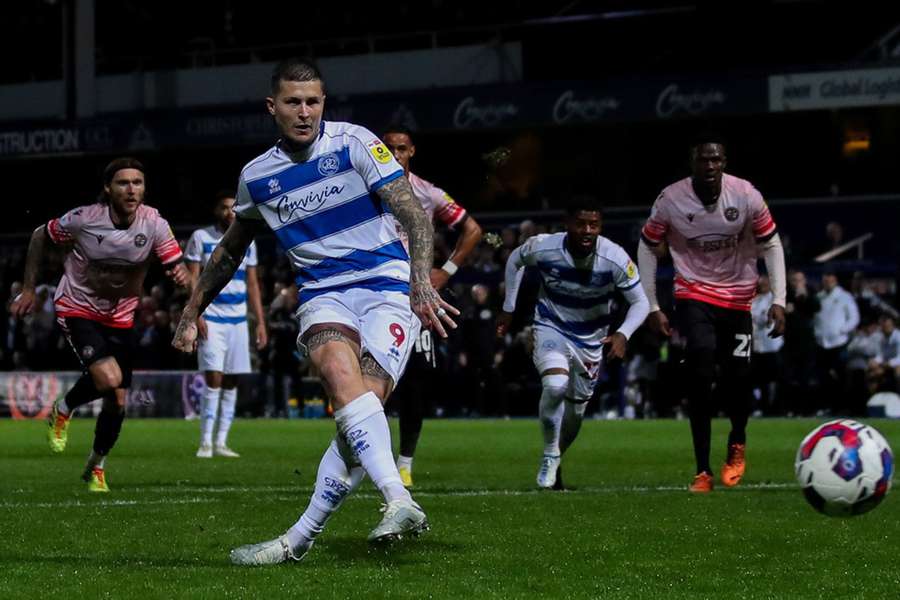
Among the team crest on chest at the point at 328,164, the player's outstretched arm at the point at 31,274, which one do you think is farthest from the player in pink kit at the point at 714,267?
the team crest on chest at the point at 328,164

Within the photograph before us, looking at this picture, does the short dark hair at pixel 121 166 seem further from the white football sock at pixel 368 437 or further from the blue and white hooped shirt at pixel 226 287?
the white football sock at pixel 368 437

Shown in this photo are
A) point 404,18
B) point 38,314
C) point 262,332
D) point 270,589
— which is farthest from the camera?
point 404,18

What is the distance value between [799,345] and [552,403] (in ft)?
46.2

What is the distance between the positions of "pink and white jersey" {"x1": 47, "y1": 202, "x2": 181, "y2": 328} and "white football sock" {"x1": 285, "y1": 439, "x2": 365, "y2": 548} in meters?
5.23

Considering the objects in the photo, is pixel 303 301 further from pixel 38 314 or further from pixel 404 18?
pixel 404 18

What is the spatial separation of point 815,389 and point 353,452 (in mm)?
19818

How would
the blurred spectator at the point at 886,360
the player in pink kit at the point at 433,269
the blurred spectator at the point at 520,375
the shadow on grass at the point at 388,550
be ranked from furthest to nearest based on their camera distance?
1. the blurred spectator at the point at 520,375
2. the blurred spectator at the point at 886,360
3. the player in pink kit at the point at 433,269
4. the shadow on grass at the point at 388,550

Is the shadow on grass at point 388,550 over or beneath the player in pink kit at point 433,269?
beneath

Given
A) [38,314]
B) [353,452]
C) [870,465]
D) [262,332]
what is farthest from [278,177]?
[38,314]

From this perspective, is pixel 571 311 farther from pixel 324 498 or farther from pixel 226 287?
pixel 226 287

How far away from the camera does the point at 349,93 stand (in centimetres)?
3588

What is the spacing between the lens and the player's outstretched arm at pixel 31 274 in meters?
12.2

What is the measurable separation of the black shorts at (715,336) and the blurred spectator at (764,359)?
11995mm

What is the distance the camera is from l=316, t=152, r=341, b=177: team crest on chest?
745 centimetres
